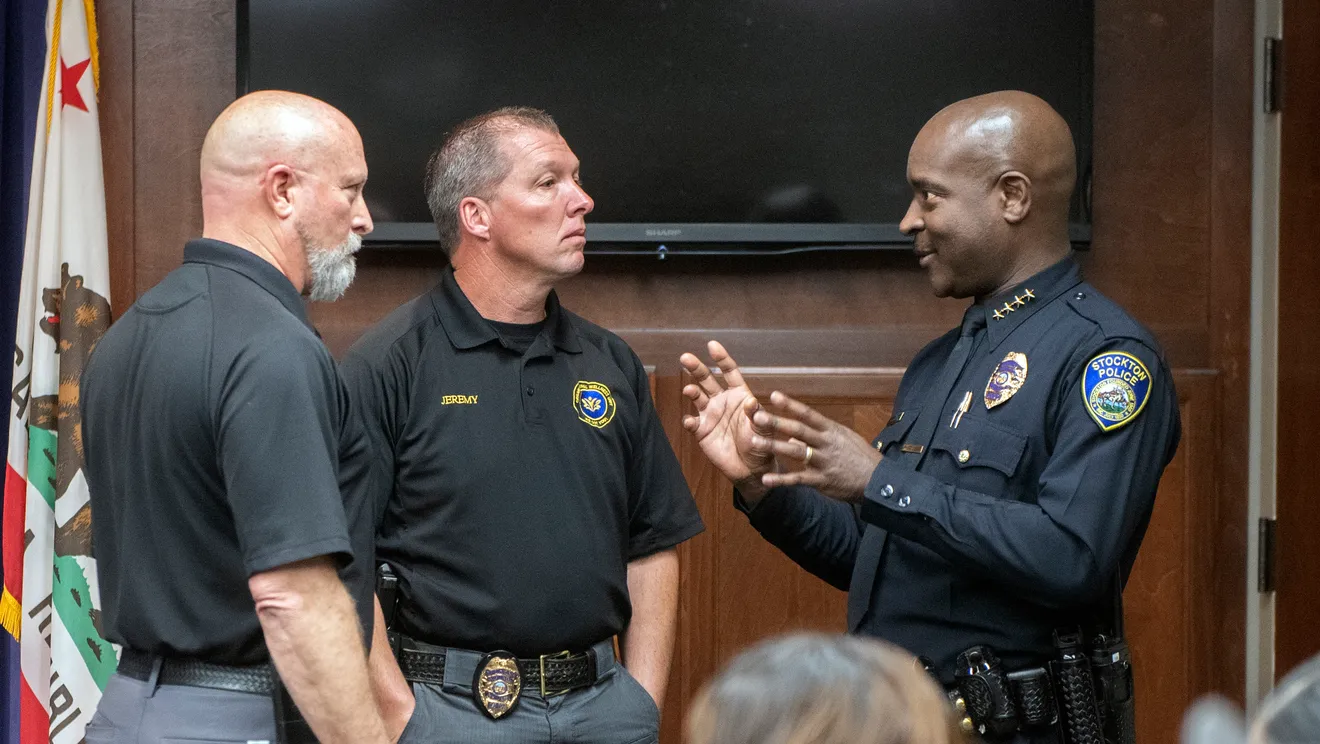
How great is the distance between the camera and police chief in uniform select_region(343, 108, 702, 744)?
216 cm

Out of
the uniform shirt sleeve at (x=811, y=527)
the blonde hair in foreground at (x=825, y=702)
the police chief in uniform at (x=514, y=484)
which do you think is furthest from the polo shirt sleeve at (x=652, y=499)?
the blonde hair in foreground at (x=825, y=702)

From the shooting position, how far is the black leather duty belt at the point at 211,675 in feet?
5.68

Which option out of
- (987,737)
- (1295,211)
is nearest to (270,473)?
(987,737)

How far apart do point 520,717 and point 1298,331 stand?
1.93 meters

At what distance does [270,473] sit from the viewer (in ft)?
5.38

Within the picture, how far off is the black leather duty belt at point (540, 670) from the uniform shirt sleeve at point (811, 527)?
36 centimetres

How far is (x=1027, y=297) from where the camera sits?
2.17 m

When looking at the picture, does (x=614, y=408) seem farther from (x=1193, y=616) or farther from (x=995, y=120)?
(x=1193, y=616)

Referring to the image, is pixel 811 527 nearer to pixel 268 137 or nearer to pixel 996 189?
pixel 996 189

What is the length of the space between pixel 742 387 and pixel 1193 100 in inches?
63.7

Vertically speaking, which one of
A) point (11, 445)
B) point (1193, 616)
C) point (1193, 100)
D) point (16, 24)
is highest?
point (16, 24)

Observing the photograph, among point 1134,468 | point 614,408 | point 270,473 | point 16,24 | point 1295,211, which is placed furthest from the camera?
point 16,24

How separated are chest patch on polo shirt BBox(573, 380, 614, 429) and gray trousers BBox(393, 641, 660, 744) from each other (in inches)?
14.8

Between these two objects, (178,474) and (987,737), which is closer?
(178,474)
